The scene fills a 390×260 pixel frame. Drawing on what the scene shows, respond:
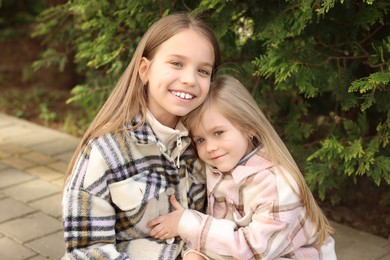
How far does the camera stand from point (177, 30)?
2.63 metres

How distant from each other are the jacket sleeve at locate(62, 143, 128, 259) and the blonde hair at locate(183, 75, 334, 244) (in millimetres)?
464

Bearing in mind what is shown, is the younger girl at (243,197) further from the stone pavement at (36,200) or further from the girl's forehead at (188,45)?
the stone pavement at (36,200)

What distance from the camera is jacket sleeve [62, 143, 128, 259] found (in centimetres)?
246

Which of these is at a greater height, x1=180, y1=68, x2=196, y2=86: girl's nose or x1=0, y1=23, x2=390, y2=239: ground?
x1=180, y1=68, x2=196, y2=86: girl's nose

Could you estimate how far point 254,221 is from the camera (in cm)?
251

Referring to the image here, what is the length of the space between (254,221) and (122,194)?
531mm

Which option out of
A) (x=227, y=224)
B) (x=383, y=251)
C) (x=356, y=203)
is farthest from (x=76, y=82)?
(x=227, y=224)

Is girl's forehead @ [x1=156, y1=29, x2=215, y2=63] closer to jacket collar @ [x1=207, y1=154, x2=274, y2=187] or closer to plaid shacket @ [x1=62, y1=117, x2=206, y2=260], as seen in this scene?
plaid shacket @ [x1=62, y1=117, x2=206, y2=260]

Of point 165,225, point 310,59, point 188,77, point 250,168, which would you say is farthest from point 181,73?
point 310,59

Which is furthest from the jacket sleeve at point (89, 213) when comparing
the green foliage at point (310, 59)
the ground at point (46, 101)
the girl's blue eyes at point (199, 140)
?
the ground at point (46, 101)

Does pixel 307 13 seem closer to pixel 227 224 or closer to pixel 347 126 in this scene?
pixel 347 126

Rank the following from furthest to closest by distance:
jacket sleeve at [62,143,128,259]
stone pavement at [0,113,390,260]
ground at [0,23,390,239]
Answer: ground at [0,23,390,239]
stone pavement at [0,113,390,260]
jacket sleeve at [62,143,128,259]

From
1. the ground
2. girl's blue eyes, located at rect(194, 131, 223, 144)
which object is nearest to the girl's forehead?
girl's blue eyes, located at rect(194, 131, 223, 144)

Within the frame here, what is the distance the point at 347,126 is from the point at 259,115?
42.2 inches
